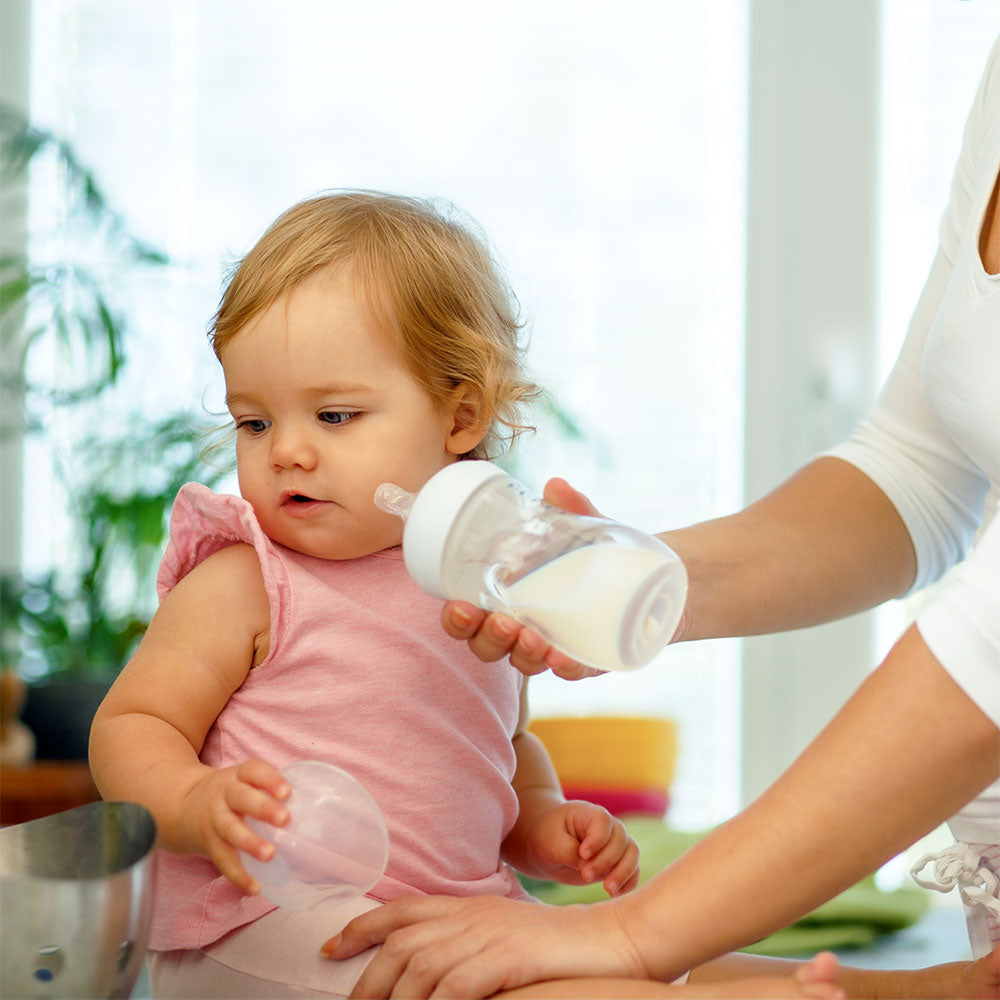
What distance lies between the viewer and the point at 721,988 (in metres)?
0.72

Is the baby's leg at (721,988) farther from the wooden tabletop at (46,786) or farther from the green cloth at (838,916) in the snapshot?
the wooden tabletop at (46,786)

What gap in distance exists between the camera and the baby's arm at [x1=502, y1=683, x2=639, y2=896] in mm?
1024

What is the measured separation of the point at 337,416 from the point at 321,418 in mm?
Result: 12

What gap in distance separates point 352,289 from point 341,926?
457mm

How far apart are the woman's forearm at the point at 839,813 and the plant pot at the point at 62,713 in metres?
2.01

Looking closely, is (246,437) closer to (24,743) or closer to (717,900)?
(717,900)

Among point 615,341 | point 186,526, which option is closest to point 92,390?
point 615,341

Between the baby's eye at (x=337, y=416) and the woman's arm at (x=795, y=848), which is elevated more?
the baby's eye at (x=337, y=416)

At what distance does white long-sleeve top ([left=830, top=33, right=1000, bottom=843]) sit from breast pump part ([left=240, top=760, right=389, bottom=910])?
0.33 metres

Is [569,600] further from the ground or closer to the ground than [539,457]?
further from the ground

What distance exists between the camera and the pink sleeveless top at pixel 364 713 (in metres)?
0.94

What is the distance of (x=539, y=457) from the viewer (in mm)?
2869

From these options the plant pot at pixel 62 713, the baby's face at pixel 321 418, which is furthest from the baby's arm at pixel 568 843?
the plant pot at pixel 62 713

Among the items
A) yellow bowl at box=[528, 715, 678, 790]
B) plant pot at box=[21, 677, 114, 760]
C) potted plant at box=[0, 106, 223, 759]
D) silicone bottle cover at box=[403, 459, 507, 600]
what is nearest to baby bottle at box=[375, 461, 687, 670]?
silicone bottle cover at box=[403, 459, 507, 600]
